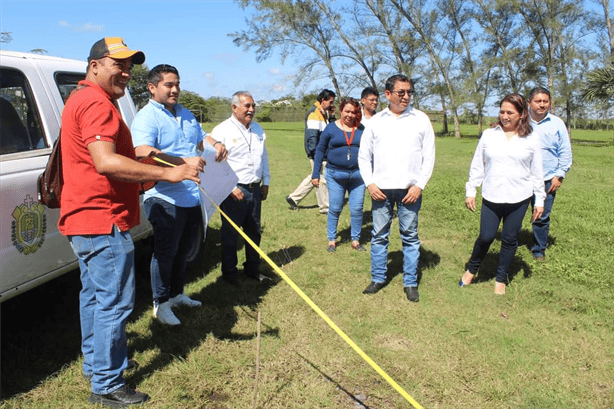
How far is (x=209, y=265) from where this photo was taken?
5.91m

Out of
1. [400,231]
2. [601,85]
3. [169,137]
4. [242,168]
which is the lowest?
[400,231]

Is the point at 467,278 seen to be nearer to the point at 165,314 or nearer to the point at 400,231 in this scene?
the point at 400,231

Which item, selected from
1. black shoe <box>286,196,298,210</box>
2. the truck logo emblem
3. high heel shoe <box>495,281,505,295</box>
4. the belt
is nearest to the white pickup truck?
the truck logo emblem

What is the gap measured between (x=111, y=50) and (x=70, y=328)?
8.62 ft

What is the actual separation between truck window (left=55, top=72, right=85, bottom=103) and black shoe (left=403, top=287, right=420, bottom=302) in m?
3.69

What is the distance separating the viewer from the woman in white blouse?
184 inches

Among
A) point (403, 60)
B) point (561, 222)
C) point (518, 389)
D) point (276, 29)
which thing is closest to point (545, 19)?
point (403, 60)

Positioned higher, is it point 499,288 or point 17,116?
point 17,116

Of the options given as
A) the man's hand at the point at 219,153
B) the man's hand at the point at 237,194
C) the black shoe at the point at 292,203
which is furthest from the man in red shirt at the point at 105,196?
the black shoe at the point at 292,203

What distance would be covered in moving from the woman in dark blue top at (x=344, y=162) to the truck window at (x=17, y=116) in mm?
3571

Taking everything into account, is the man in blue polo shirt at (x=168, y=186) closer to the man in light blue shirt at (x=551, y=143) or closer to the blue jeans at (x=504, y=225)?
the blue jeans at (x=504, y=225)

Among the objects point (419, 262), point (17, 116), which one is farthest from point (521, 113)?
point (17, 116)

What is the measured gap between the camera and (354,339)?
4.05 metres

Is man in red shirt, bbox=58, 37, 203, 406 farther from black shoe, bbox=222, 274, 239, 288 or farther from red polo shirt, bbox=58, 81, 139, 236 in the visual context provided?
black shoe, bbox=222, 274, 239, 288
